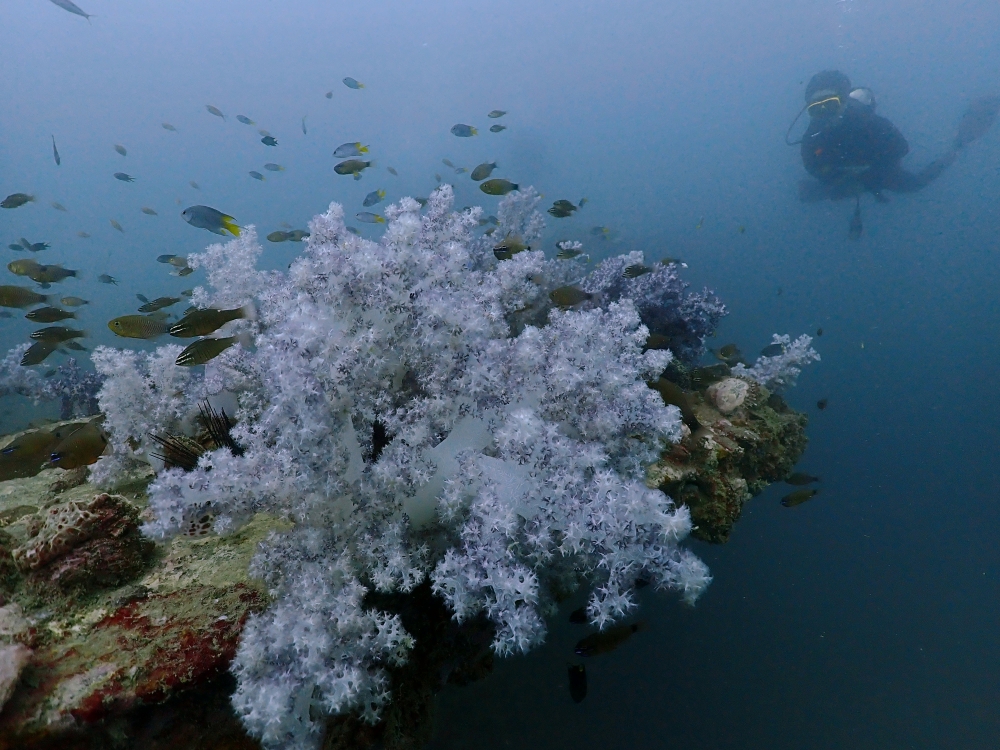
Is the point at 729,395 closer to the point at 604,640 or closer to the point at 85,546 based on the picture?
the point at 604,640

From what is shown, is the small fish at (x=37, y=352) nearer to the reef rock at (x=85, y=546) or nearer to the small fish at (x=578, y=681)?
the reef rock at (x=85, y=546)

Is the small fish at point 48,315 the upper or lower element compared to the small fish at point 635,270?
lower

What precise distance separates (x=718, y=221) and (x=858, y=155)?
3255cm

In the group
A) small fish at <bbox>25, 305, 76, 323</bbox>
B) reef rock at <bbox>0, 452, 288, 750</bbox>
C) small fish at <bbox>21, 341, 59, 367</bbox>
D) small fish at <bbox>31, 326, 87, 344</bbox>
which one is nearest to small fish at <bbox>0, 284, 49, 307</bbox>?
small fish at <bbox>25, 305, 76, 323</bbox>

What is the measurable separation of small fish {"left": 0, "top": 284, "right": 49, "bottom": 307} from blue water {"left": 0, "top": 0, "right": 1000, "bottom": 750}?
6.21 meters

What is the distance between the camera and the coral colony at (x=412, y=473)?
84.8 inches

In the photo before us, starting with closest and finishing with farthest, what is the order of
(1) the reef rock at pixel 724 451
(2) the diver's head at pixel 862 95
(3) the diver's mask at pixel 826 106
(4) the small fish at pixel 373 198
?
(1) the reef rock at pixel 724 451
(4) the small fish at pixel 373 198
(3) the diver's mask at pixel 826 106
(2) the diver's head at pixel 862 95

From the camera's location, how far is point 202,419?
137 inches

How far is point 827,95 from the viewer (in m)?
14.4

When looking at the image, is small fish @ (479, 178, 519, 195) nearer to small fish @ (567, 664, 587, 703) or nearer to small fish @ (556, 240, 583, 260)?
small fish @ (556, 240, 583, 260)

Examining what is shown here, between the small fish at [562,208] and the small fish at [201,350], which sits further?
the small fish at [562,208]

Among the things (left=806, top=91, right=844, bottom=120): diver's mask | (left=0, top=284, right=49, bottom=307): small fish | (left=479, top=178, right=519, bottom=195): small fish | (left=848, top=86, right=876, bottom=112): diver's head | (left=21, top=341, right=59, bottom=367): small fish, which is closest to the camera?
(left=0, top=284, right=49, bottom=307): small fish

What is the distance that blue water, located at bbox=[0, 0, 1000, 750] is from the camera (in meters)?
7.65

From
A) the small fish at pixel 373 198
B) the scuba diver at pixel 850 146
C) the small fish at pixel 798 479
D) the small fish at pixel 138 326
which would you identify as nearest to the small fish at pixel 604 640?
the small fish at pixel 798 479
